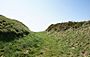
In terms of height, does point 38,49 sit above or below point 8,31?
below

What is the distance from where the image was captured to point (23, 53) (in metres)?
23.9

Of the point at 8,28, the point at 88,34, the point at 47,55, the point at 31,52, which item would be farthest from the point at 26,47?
the point at 88,34

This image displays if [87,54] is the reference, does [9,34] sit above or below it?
above

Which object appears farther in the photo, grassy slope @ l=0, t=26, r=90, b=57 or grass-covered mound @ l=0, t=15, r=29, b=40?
grass-covered mound @ l=0, t=15, r=29, b=40

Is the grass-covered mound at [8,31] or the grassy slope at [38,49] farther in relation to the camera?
the grass-covered mound at [8,31]

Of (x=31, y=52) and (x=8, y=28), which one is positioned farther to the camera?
(x=8, y=28)

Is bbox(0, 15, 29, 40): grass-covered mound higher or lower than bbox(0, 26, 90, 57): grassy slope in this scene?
higher

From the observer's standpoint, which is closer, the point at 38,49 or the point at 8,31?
the point at 38,49

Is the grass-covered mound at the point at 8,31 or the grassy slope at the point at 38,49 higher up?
the grass-covered mound at the point at 8,31

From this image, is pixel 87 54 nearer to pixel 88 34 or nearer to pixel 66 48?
pixel 66 48

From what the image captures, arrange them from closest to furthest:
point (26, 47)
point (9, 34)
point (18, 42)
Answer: point (26, 47) → point (18, 42) → point (9, 34)

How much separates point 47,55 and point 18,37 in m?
8.57

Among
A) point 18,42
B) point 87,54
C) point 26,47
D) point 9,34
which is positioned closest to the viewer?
point 87,54

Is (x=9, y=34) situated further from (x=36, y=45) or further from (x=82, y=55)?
(x=82, y=55)
